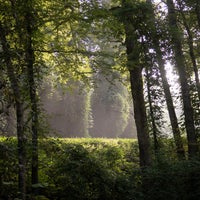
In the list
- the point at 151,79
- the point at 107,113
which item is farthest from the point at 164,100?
the point at 107,113

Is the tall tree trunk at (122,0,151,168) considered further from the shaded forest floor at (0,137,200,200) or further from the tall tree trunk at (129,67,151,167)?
the shaded forest floor at (0,137,200,200)

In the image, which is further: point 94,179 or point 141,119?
point 141,119

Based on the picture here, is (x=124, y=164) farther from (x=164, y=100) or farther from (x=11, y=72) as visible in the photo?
(x=11, y=72)

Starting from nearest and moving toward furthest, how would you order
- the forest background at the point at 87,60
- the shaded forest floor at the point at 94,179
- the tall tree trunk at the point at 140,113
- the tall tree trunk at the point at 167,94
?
the forest background at the point at 87,60, the shaded forest floor at the point at 94,179, the tall tree trunk at the point at 140,113, the tall tree trunk at the point at 167,94

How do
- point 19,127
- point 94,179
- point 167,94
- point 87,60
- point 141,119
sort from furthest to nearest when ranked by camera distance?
point 167,94, point 141,119, point 87,60, point 94,179, point 19,127

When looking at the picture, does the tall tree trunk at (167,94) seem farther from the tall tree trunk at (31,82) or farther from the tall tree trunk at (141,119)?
the tall tree trunk at (31,82)

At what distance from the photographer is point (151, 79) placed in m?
10.9

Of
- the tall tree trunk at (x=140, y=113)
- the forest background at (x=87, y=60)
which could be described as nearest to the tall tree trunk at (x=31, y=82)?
the forest background at (x=87, y=60)

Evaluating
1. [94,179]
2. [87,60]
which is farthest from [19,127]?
[87,60]

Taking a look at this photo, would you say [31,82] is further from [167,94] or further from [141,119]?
[167,94]

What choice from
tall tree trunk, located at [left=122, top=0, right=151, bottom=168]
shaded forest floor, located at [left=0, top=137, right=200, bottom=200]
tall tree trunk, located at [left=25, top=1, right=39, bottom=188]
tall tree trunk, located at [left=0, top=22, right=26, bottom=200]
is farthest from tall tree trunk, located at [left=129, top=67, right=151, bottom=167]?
tall tree trunk, located at [left=0, top=22, right=26, bottom=200]

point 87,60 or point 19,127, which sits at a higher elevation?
point 87,60

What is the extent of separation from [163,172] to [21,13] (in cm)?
474

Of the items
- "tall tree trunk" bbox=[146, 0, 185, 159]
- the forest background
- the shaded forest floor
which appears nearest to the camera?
the forest background
